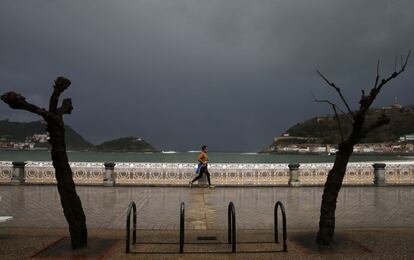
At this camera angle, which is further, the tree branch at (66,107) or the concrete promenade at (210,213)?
the concrete promenade at (210,213)

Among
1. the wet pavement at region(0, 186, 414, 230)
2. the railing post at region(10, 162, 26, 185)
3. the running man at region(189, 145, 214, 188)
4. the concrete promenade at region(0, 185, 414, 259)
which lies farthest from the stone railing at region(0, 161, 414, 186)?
the running man at region(189, 145, 214, 188)

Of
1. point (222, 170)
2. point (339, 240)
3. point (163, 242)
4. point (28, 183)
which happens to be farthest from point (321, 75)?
point (28, 183)

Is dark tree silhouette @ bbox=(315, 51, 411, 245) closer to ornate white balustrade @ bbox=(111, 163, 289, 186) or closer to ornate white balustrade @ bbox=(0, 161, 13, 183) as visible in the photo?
ornate white balustrade @ bbox=(111, 163, 289, 186)

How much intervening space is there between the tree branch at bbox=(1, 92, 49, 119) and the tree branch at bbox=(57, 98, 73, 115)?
523 millimetres

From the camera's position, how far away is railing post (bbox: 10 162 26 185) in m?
18.5

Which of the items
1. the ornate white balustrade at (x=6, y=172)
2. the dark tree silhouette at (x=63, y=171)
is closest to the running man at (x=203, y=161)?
the ornate white balustrade at (x=6, y=172)

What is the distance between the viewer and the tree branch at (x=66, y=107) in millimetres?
7395

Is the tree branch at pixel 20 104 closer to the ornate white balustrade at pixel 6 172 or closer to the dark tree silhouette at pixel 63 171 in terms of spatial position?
the dark tree silhouette at pixel 63 171

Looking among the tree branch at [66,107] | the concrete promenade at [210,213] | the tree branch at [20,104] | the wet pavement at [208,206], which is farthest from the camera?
the wet pavement at [208,206]

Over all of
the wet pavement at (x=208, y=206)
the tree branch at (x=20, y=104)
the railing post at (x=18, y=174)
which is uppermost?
the tree branch at (x=20, y=104)

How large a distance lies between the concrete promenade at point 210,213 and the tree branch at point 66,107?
259 cm

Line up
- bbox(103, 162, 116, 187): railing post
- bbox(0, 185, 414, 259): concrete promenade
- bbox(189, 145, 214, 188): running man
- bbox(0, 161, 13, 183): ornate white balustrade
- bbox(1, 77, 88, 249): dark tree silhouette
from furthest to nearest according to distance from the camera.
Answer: bbox(0, 161, 13, 183): ornate white balustrade < bbox(103, 162, 116, 187): railing post < bbox(189, 145, 214, 188): running man < bbox(0, 185, 414, 259): concrete promenade < bbox(1, 77, 88, 249): dark tree silhouette

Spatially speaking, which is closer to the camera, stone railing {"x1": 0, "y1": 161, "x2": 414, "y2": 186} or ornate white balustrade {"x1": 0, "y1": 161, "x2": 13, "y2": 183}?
stone railing {"x1": 0, "y1": 161, "x2": 414, "y2": 186}

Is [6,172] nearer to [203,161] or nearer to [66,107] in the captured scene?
[203,161]
